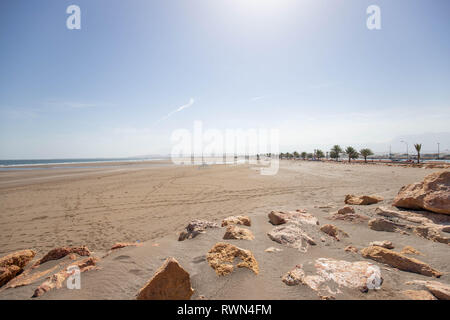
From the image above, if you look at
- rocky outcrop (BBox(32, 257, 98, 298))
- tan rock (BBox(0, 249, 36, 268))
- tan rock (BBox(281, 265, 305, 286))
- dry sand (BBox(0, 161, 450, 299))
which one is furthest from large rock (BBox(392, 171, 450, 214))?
tan rock (BBox(0, 249, 36, 268))

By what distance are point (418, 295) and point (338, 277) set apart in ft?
2.67

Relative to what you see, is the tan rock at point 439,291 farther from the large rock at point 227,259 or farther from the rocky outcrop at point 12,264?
the rocky outcrop at point 12,264

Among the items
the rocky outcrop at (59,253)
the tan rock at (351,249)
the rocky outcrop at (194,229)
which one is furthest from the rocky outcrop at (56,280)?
the tan rock at (351,249)

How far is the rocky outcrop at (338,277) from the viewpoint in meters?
2.29

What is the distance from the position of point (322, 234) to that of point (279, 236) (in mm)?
1259

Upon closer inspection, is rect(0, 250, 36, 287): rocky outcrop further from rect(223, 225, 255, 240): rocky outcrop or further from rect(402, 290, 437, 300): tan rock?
rect(402, 290, 437, 300): tan rock

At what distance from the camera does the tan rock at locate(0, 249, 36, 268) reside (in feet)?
11.5

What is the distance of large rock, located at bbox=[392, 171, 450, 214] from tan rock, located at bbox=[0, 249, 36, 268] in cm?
1037

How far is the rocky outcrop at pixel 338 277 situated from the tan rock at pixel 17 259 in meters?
5.35

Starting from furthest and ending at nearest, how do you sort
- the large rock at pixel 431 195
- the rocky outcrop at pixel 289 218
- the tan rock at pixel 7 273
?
the rocky outcrop at pixel 289 218 < the large rock at pixel 431 195 < the tan rock at pixel 7 273

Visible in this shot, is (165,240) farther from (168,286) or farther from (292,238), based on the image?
(292,238)

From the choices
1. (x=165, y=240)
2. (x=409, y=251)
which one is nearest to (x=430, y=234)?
(x=409, y=251)

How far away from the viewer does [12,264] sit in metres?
3.61

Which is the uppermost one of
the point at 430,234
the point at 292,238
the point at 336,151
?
the point at 336,151
